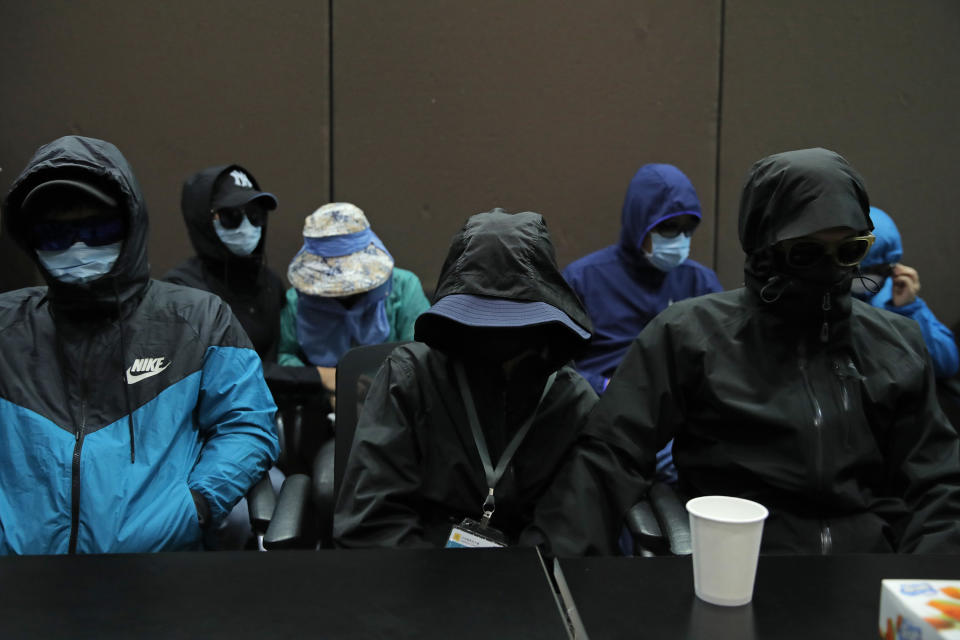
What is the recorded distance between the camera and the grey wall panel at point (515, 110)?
3.47 metres

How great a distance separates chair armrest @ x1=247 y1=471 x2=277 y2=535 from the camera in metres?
1.74

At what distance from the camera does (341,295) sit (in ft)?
9.05

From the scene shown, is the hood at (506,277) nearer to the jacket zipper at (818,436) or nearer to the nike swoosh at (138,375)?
the jacket zipper at (818,436)

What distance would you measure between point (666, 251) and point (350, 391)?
1.45 m

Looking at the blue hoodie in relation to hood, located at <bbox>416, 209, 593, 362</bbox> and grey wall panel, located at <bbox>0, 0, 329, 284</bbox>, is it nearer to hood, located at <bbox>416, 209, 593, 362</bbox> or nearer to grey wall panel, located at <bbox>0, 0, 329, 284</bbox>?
hood, located at <bbox>416, 209, 593, 362</bbox>

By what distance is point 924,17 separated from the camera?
363cm

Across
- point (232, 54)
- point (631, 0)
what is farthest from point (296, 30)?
point (631, 0)

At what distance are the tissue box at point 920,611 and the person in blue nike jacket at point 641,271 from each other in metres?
2.06

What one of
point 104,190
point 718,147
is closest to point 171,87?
point 104,190

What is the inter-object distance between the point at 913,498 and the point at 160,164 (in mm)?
3003

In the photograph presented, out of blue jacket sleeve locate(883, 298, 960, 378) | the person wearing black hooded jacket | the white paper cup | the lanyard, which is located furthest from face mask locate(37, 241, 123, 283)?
blue jacket sleeve locate(883, 298, 960, 378)

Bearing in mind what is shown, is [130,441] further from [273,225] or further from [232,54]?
[232,54]

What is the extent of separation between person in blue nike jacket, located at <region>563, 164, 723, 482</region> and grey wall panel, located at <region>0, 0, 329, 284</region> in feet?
4.41

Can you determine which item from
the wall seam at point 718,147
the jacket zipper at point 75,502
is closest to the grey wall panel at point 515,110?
the wall seam at point 718,147
